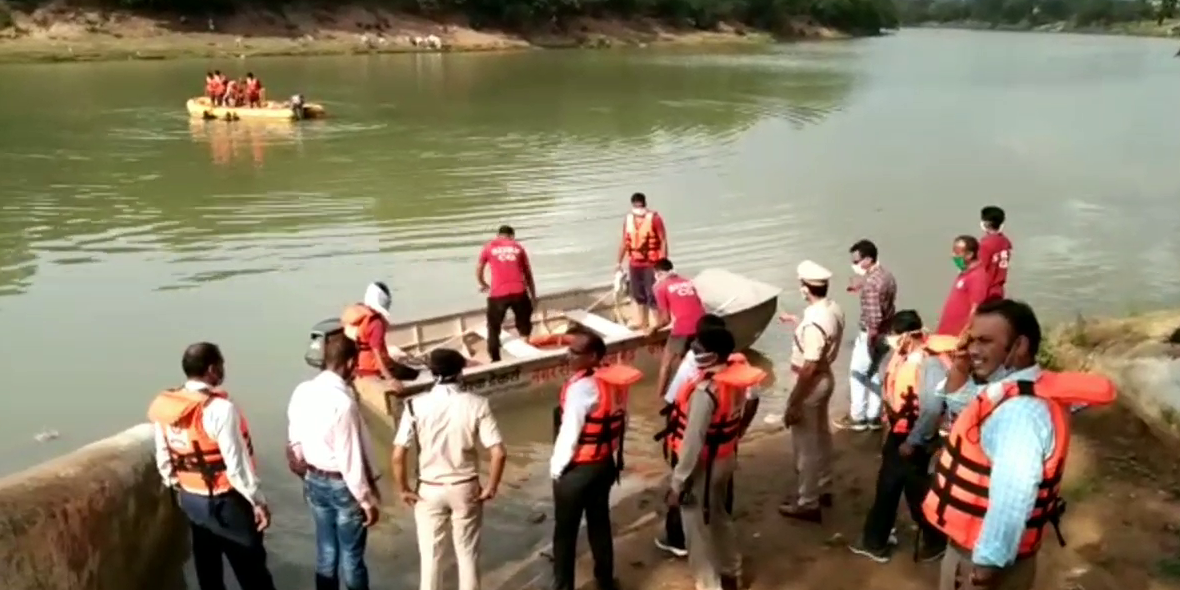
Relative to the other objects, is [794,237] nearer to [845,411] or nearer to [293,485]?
[845,411]

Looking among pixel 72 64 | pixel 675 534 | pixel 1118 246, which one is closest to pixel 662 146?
pixel 1118 246

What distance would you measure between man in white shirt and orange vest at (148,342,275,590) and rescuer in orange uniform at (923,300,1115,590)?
3.48 meters

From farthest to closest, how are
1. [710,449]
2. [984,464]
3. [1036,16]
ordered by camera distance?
[1036,16]
[710,449]
[984,464]

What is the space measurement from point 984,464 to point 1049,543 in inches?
128

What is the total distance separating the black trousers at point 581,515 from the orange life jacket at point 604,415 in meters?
0.08

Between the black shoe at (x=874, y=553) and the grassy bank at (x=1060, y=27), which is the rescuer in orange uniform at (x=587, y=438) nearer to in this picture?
the black shoe at (x=874, y=553)

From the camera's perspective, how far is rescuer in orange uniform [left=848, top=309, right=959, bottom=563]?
6.34 m

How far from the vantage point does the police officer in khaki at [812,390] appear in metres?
7.37

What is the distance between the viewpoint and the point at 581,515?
21.6ft

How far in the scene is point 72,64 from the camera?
50.0 meters

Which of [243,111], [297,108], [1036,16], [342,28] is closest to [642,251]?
[297,108]

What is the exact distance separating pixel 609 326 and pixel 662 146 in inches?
764

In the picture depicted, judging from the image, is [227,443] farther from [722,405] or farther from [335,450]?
[722,405]

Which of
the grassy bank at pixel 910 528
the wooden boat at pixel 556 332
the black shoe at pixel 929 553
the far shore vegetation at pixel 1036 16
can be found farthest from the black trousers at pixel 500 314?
the far shore vegetation at pixel 1036 16
